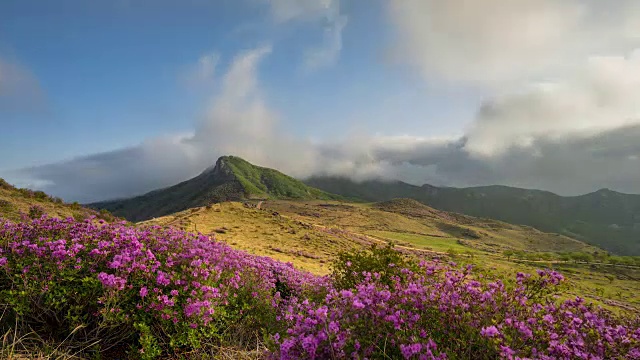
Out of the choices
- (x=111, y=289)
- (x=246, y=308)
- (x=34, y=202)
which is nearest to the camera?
(x=111, y=289)

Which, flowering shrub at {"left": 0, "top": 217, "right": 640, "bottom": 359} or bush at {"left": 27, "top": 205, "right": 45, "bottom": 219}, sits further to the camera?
bush at {"left": 27, "top": 205, "right": 45, "bottom": 219}

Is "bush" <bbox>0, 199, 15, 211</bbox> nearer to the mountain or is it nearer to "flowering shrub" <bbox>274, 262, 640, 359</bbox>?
the mountain

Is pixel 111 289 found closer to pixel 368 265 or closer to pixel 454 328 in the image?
pixel 454 328

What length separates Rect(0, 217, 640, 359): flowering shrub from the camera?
12.2 ft

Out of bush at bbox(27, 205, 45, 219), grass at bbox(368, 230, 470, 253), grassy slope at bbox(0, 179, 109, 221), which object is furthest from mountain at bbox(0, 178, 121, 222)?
grass at bbox(368, 230, 470, 253)

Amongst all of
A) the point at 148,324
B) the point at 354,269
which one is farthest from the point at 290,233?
the point at 148,324

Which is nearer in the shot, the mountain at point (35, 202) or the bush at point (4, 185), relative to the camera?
the mountain at point (35, 202)

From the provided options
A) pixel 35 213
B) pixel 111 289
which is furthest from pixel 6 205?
pixel 111 289

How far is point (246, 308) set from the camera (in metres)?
6.61

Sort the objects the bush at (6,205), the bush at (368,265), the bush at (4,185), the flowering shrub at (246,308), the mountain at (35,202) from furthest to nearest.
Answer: the bush at (4,185) < the mountain at (35,202) < the bush at (6,205) < the bush at (368,265) < the flowering shrub at (246,308)

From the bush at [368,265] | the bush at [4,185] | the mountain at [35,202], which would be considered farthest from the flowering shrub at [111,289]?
the bush at [4,185]

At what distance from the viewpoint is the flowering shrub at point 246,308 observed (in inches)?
147

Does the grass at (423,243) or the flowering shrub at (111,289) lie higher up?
the flowering shrub at (111,289)

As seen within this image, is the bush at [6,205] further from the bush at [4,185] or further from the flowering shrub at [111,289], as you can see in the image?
the flowering shrub at [111,289]
